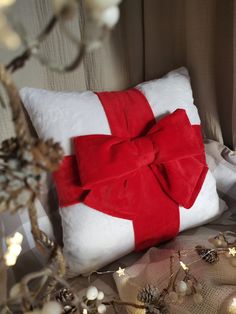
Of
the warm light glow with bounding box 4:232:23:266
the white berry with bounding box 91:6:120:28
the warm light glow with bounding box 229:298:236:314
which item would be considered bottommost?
the warm light glow with bounding box 229:298:236:314

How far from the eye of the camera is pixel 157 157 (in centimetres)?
68

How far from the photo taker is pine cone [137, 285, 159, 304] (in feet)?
1.84

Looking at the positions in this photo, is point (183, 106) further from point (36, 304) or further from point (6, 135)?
point (36, 304)

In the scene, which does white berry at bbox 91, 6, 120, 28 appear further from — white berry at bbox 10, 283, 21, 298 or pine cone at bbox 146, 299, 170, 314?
pine cone at bbox 146, 299, 170, 314

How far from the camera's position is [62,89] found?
78cm

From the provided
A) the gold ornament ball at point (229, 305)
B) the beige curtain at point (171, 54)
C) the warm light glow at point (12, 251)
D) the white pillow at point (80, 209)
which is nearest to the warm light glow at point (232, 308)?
the gold ornament ball at point (229, 305)

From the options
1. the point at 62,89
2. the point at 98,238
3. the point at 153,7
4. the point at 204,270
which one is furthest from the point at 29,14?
the point at 204,270

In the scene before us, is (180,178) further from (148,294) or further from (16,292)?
(16,292)

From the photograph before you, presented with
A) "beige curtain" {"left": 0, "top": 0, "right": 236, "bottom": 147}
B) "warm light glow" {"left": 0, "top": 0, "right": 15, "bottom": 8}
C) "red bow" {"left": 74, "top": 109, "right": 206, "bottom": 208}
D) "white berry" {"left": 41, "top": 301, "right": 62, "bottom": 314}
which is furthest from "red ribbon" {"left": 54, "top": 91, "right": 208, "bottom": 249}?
"warm light glow" {"left": 0, "top": 0, "right": 15, "bottom": 8}

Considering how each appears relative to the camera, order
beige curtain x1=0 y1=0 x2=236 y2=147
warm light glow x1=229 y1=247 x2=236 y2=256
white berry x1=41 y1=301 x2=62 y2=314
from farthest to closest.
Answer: beige curtain x1=0 y1=0 x2=236 y2=147 → warm light glow x1=229 y1=247 x2=236 y2=256 → white berry x1=41 y1=301 x2=62 y2=314

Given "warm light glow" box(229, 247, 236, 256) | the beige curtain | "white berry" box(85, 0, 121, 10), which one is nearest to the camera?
"white berry" box(85, 0, 121, 10)

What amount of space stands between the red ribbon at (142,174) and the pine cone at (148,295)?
133 millimetres

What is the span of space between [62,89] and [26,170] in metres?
0.52

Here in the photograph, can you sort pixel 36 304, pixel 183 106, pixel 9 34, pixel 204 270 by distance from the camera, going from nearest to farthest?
pixel 9 34 → pixel 36 304 → pixel 204 270 → pixel 183 106
